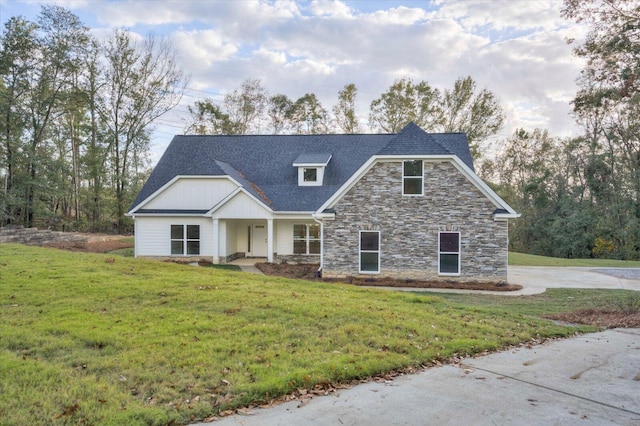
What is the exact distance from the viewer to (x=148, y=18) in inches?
652

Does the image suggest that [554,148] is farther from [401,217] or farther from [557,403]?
[557,403]

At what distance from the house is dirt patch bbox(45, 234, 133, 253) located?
392 cm

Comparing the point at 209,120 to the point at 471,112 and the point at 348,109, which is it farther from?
the point at 471,112

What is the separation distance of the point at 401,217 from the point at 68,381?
12.8 meters

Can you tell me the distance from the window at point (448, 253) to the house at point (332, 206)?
4cm

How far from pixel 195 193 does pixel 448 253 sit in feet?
41.1

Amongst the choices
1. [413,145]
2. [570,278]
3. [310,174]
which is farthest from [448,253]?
[310,174]

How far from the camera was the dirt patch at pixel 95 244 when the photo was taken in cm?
2103

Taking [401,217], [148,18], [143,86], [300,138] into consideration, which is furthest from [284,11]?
[143,86]

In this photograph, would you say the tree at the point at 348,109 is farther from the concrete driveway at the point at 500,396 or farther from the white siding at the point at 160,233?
the concrete driveway at the point at 500,396

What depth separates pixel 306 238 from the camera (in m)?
20.2

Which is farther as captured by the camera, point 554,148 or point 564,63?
point 554,148

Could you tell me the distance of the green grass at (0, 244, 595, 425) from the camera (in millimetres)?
4176

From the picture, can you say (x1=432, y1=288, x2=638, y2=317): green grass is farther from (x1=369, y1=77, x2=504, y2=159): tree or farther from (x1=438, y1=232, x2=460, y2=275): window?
(x1=369, y1=77, x2=504, y2=159): tree
